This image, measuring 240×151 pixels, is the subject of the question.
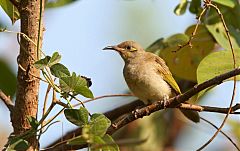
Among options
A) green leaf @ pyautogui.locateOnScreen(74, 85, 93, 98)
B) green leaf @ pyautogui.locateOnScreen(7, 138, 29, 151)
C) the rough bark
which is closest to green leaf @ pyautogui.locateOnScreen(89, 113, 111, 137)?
green leaf @ pyautogui.locateOnScreen(74, 85, 93, 98)

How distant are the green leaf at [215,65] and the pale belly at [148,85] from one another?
1010 mm

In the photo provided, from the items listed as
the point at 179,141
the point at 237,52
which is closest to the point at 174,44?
the point at 237,52

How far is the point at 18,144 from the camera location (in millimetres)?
1695

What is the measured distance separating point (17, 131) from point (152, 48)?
1.32 meters

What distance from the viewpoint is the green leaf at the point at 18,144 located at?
1.66 meters

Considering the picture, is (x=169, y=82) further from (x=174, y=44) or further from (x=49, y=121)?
(x=49, y=121)

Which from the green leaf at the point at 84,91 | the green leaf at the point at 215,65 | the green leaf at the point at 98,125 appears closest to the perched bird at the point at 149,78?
the green leaf at the point at 215,65

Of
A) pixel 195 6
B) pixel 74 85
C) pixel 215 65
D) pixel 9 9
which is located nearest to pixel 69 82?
pixel 74 85

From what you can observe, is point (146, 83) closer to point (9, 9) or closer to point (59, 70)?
point (9, 9)

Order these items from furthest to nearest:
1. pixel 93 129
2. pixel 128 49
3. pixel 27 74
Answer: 1. pixel 128 49
2. pixel 27 74
3. pixel 93 129

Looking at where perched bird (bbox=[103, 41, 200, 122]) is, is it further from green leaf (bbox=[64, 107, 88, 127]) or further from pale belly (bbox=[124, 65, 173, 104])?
green leaf (bbox=[64, 107, 88, 127])

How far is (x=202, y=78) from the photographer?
2047 millimetres

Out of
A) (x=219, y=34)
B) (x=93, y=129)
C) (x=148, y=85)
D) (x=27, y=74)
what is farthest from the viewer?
(x=148, y=85)

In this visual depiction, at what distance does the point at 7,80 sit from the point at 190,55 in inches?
42.7
